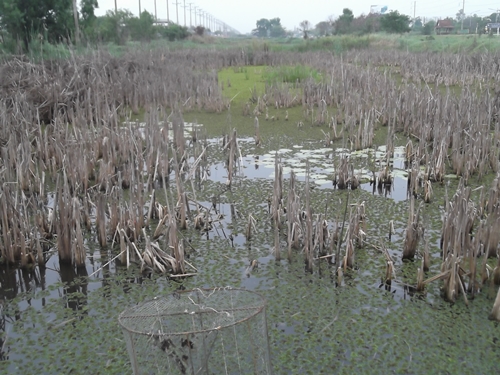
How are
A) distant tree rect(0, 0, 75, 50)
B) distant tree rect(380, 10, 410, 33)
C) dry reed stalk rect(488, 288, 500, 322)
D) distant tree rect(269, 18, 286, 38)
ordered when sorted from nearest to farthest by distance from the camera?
1. dry reed stalk rect(488, 288, 500, 322)
2. distant tree rect(0, 0, 75, 50)
3. distant tree rect(380, 10, 410, 33)
4. distant tree rect(269, 18, 286, 38)

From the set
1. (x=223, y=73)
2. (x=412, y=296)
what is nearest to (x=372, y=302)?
(x=412, y=296)

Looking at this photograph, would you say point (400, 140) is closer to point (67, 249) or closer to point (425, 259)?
point (425, 259)

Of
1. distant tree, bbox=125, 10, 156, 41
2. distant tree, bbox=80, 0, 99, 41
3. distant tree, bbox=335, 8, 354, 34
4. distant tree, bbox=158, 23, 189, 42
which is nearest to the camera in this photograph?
distant tree, bbox=80, 0, 99, 41

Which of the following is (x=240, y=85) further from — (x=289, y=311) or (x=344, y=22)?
(x=344, y=22)

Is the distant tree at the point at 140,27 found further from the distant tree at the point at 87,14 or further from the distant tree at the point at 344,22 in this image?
the distant tree at the point at 344,22

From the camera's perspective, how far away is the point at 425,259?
284 centimetres

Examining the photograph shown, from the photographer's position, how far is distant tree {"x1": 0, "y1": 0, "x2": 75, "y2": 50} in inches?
393

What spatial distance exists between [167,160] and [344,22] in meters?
30.2

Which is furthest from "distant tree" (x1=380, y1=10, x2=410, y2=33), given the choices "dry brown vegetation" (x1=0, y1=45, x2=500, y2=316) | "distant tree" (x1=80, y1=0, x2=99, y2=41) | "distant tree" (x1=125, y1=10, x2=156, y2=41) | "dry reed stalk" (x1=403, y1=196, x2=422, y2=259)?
"dry reed stalk" (x1=403, y1=196, x2=422, y2=259)

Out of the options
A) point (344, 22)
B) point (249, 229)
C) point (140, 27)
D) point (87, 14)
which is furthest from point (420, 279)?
point (344, 22)

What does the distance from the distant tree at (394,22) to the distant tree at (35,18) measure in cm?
2206

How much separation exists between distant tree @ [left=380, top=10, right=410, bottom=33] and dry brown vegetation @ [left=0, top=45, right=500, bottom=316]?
21.3m

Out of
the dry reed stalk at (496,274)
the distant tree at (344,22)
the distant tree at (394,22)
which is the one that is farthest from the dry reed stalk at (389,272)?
the distant tree at (344,22)

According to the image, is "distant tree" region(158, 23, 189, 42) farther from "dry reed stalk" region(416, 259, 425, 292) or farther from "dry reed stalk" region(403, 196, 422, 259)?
"dry reed stalk" region(416, 259, 425, 292)
